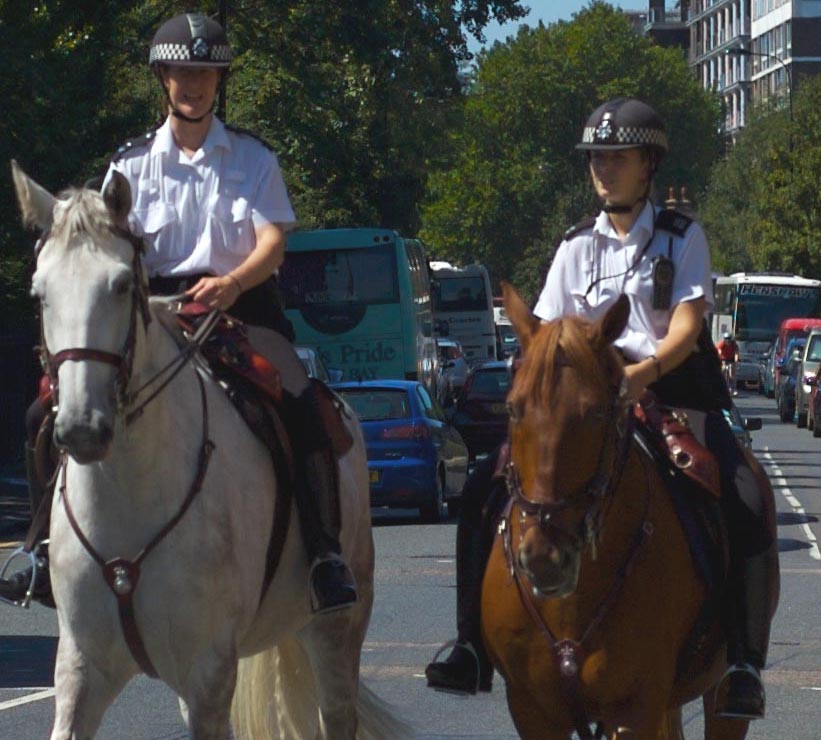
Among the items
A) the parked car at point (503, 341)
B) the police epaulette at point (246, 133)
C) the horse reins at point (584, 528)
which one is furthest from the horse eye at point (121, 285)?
the parked car at point (503, 341)

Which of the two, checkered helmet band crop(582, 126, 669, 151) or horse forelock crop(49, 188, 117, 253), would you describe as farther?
checkered helmet band crop(582, 126, 669, 151)

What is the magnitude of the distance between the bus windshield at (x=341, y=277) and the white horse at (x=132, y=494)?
31.3 meters

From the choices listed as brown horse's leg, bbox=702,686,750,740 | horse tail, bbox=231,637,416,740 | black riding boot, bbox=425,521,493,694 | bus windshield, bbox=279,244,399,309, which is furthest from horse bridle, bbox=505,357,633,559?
bus windshield, bbox=279,244,399,309

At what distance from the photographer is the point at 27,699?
10602 mm

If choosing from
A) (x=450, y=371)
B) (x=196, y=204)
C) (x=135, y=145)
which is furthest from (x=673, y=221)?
(x=450, y=371)

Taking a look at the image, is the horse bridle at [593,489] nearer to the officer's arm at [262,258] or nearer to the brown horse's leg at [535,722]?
the brown horse's leg at [535,722]

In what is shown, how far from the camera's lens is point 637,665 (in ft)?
20.5

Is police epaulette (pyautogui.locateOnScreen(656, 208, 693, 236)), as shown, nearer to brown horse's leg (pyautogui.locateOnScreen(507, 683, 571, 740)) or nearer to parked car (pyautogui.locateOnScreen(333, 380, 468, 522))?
brown horse's leg (pyautogui.locateOnScreen(507, 683, 571, 740))

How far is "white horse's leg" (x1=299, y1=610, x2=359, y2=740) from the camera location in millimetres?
7793

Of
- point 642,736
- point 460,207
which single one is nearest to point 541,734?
point 642,736

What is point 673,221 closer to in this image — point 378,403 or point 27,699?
point 27,699

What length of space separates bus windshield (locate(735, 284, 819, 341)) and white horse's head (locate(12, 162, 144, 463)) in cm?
6278

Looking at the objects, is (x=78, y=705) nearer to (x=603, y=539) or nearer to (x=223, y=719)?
(x=223, y=719)

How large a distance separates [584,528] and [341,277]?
32613 mm
